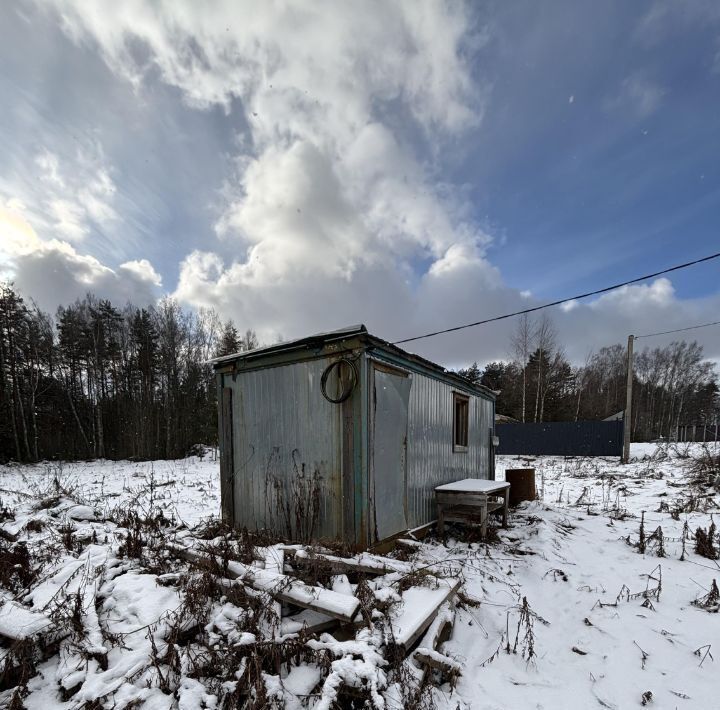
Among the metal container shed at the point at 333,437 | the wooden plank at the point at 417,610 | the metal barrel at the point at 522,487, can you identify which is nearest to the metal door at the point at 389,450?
the metal container shed at the point at 333,437

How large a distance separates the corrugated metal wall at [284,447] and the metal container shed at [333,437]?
15 mm

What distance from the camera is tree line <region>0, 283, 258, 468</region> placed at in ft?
60.8

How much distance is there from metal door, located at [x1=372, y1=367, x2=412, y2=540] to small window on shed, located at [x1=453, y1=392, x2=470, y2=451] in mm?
2143

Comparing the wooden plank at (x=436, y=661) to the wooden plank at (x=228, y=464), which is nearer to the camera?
the wooden plank at (x=436, y=661)

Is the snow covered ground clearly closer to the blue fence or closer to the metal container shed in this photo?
the metal container shed

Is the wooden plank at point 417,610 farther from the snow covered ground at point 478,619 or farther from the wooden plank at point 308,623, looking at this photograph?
the wooden plank at point 308,623

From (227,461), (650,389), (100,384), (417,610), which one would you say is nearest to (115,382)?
(100,384)

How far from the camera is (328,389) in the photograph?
15.7 feet

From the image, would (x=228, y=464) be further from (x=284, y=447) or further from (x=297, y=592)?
(x=297, y=592)

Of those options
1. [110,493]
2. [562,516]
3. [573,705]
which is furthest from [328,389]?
[110,493]

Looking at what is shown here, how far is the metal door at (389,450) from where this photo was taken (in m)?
4.68

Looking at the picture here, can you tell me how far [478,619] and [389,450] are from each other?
6.75ft

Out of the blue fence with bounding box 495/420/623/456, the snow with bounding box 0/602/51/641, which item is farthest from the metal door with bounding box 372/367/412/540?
the blue fence with bounding box 495/420/623/456

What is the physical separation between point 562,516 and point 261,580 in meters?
6.43
